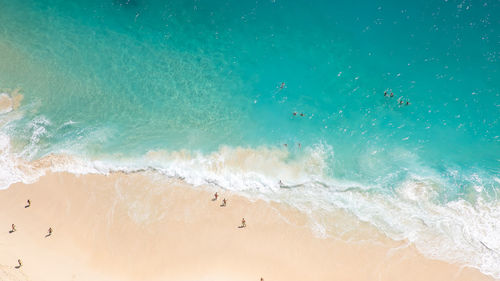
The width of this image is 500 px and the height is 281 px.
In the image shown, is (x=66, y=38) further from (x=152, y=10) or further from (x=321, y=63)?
(x=321, y=63)

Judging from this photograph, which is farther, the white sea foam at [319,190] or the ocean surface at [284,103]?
the ocean surface at [284,103]

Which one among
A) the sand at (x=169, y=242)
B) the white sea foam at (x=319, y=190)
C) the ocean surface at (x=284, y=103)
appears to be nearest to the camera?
the sand at (x=169, y=242)

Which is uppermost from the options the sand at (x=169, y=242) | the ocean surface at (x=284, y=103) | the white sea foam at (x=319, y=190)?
the ocean surface at (x=284, y=103)

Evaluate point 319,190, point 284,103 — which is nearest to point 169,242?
point 319,190

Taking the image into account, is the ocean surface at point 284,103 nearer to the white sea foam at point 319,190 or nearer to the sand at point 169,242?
the white sea foam at point 319,190

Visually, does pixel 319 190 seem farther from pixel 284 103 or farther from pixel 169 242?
pixel 169 242

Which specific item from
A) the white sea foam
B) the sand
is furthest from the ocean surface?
the sand

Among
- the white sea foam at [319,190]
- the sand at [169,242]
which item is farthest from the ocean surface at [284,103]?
the sand at [169,242]

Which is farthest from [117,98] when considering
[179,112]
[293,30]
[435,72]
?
[435,72]
